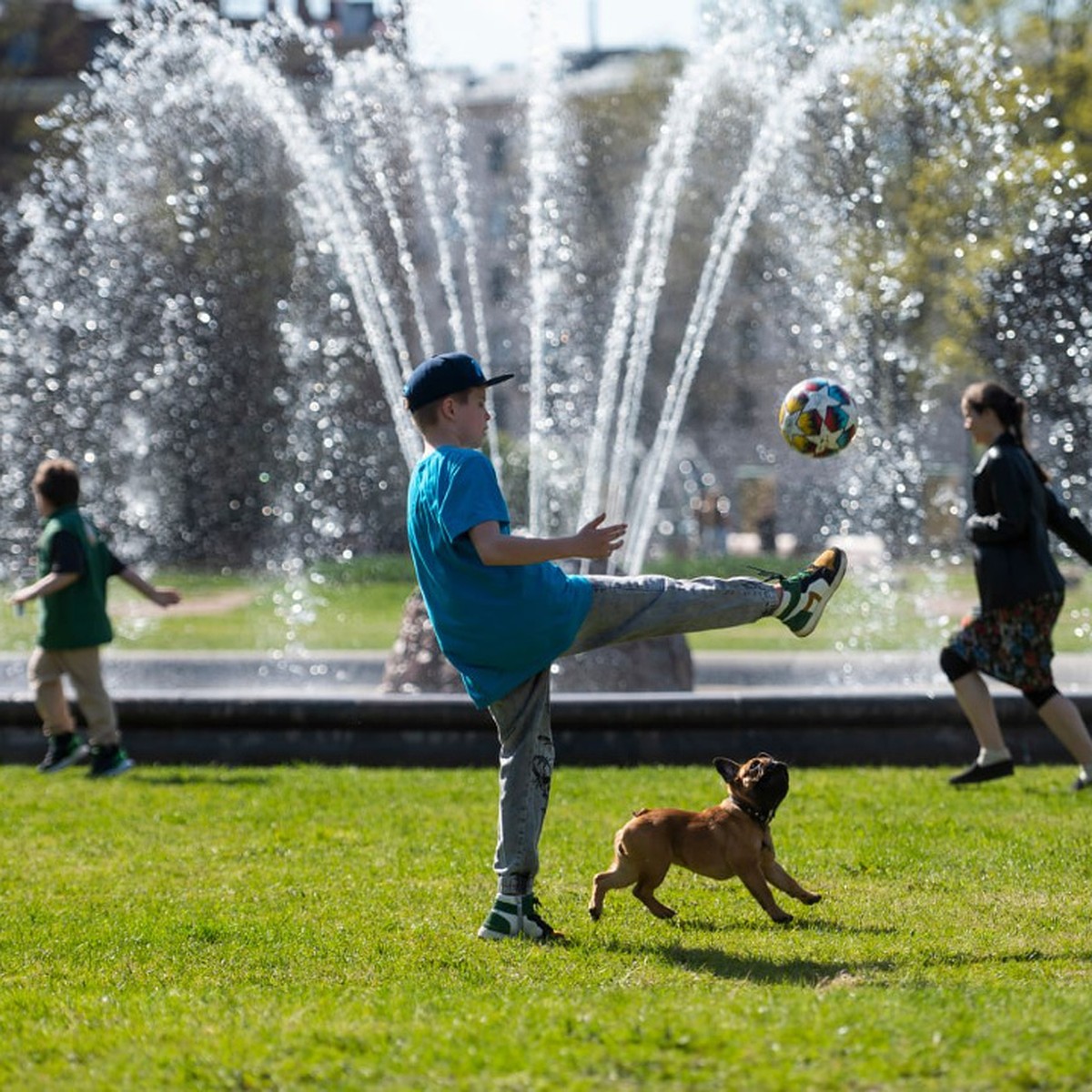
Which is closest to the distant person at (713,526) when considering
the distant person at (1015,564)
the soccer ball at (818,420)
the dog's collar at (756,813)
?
the distant person at (1015,564)

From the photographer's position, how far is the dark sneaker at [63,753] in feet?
27.9

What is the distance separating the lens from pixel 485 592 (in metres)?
4.67

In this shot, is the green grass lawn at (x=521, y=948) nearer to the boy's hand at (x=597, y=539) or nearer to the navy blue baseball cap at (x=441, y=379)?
the boy's hand at (x=597, y=539)

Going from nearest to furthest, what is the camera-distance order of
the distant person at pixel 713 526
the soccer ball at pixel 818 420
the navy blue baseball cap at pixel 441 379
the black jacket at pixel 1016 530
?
the navy blue baseball cap at pixel 441 379 < the soccer ball at pixel 818 420 < the black jacket at pixel 1016 530 < the distant person at pixel 713 526

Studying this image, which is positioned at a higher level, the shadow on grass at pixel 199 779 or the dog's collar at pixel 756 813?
the dog's collar at pixel 756 813

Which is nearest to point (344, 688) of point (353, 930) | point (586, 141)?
point (353, 930)

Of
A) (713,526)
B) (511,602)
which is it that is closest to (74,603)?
(511,602)

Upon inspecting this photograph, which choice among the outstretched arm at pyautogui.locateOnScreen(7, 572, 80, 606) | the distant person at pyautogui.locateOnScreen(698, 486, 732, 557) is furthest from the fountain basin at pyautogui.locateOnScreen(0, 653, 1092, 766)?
the distant person at pyautogui.locateOnScreen(698, 486, 732, 557)

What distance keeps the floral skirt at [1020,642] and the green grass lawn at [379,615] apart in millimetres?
5573

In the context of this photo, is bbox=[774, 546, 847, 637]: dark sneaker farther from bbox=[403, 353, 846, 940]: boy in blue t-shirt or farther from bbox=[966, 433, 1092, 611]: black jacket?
bbox=[966, 433, 1092, 611]: black jacket

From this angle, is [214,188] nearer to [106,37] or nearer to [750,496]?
[750,496]

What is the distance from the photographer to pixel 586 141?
1337 inches

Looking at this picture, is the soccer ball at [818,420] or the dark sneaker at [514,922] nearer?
the dark sneaker at [514,922]

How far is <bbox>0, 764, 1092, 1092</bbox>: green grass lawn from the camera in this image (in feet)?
11.1
